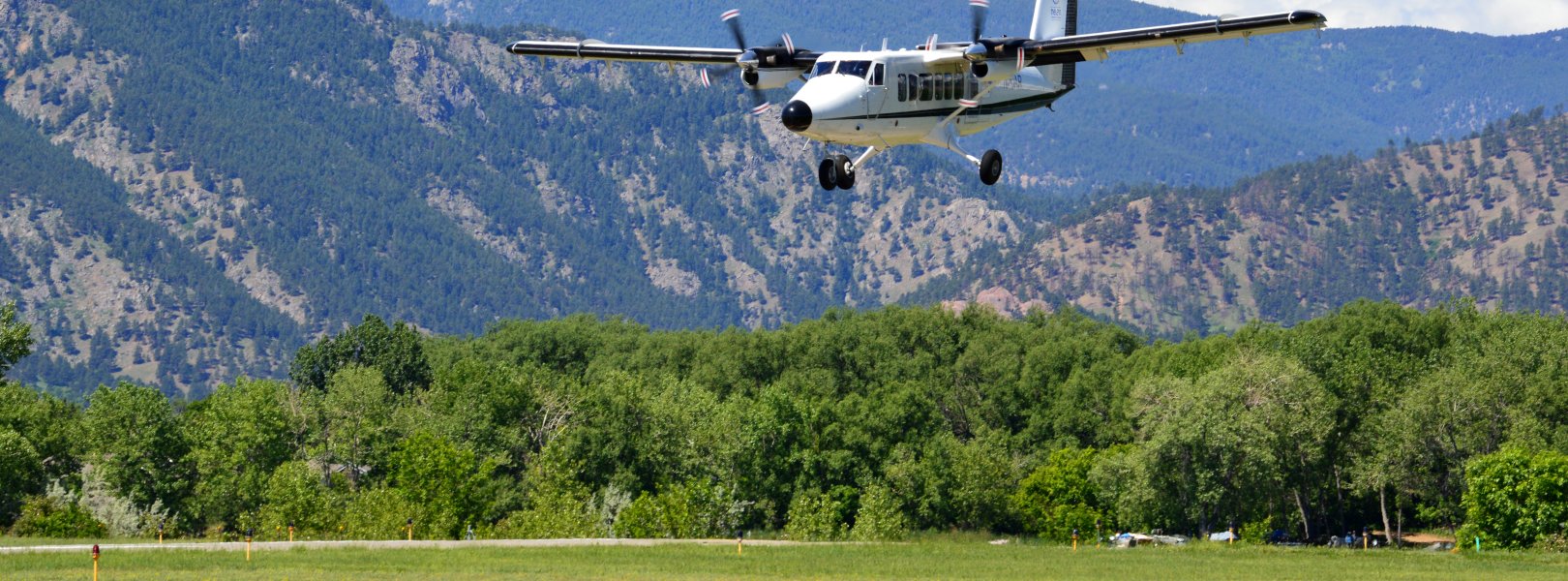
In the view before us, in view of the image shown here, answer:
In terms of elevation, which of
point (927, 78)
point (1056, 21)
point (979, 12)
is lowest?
point (927, 78)

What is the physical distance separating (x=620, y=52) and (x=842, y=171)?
10.0m

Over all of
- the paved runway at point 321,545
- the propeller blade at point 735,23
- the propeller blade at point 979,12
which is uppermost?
the propeller blade at point 735,23

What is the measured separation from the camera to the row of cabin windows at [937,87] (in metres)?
56.9

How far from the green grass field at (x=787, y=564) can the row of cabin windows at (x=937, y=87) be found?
17256 millimetres

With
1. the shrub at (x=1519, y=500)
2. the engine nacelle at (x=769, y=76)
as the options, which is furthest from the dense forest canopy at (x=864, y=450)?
the engine nacelle at (x=769, y=76)

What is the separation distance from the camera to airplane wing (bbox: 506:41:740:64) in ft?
209

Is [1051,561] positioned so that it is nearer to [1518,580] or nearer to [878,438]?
[1518,580]

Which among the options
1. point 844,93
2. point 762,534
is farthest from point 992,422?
point 844,93

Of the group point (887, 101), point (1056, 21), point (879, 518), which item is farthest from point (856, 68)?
point (879, 518)

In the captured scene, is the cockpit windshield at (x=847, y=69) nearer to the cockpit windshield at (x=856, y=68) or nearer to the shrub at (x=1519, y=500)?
the cockpit windshield at (x=856, y=68)

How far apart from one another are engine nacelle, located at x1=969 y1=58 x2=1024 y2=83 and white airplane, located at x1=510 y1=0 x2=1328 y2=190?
27mm

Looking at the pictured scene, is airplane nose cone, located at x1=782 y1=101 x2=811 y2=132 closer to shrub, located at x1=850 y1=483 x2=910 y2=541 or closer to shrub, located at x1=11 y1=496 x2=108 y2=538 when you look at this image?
shrub, located at x1=850 y1=483 x2=910 y2=541

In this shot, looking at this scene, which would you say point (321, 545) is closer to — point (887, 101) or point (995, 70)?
point (887, 101)

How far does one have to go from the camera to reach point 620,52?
6438cm
